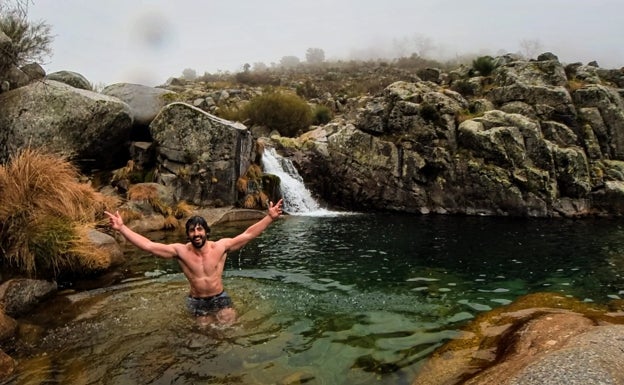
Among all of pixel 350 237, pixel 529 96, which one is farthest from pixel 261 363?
pixel 529 96

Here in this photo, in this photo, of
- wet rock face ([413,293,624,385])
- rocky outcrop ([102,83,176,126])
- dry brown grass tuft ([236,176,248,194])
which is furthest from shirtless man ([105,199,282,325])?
rocky outcrop ([102,83,176,126])

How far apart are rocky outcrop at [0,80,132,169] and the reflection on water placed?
10497mm

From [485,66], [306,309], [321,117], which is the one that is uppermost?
[485,66]

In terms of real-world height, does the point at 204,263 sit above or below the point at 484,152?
below

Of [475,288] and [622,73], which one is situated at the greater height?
[622,73]

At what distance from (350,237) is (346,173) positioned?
1283 cm

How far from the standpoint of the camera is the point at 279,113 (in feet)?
143

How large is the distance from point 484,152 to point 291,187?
12785 millimetres

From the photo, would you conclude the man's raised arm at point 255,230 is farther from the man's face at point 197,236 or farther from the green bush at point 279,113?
the green bush at point 279,113

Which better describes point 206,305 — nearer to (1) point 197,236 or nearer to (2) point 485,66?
(1) point 197,236

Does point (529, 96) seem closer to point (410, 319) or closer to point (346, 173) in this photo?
point (346, 173)

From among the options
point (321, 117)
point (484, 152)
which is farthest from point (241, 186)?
point (321, 117)

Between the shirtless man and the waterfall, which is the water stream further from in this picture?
the waterfall

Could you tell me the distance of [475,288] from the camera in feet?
36.5
